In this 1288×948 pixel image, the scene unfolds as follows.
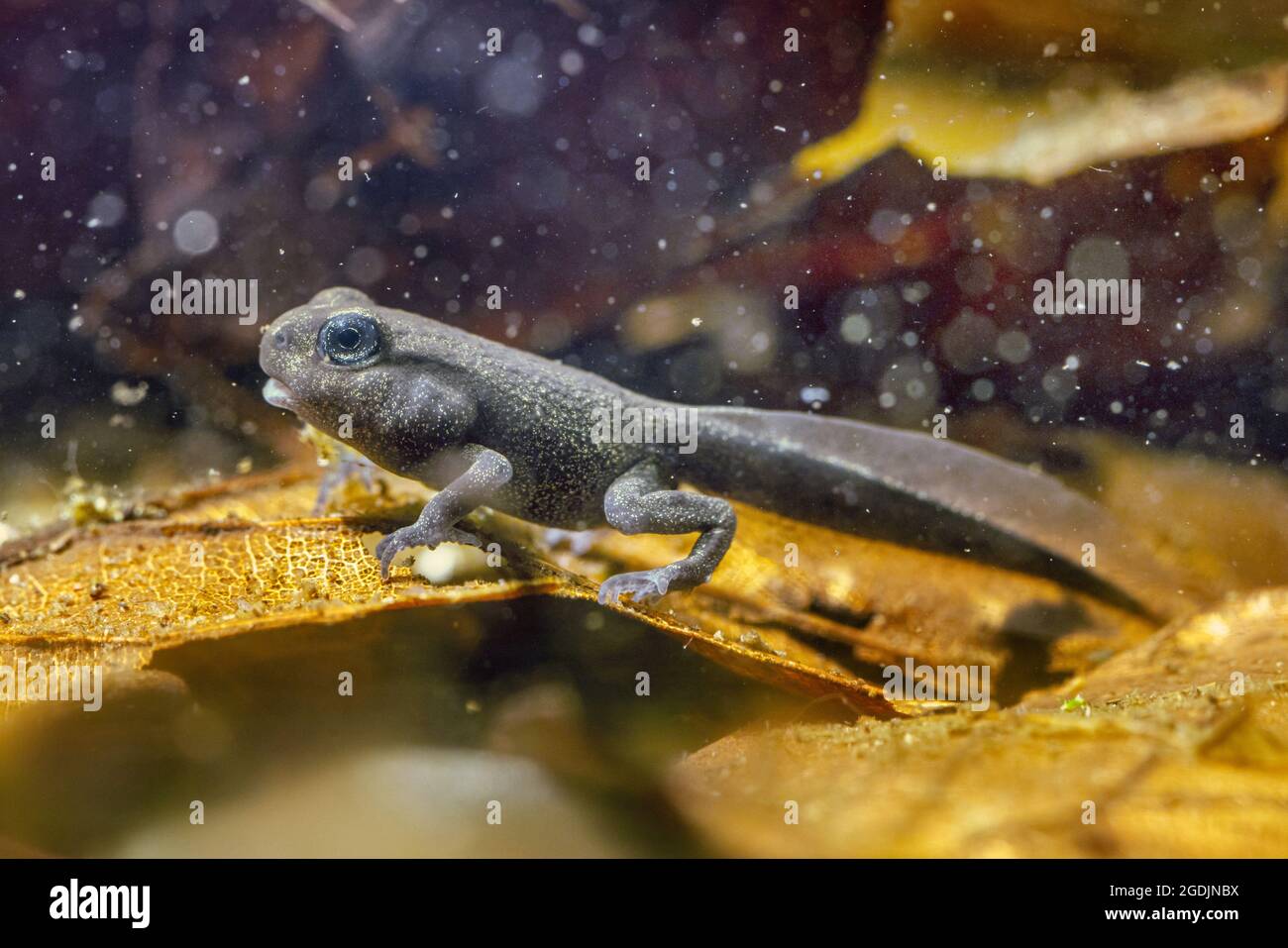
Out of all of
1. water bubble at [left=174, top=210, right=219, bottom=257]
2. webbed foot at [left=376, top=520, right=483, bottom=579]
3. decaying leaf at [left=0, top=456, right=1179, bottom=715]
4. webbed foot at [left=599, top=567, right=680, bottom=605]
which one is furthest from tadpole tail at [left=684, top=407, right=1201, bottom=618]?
water bubble at [left=174, top=210, right=219, bottom=257]

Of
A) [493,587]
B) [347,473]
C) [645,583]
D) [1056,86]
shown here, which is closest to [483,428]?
[347,473]

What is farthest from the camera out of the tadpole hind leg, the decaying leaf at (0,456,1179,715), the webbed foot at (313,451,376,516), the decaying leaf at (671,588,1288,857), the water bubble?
the water bubble

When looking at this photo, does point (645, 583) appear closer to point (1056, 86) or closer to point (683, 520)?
point (683, 520)

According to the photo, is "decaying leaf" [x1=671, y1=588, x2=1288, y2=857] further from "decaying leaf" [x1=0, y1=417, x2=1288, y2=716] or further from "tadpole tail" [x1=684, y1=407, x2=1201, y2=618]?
"tadpole tail" [x1=684, y1=407, x2=1201, y2=618]

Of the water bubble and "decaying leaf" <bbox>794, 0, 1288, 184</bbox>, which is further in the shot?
the water bubble
